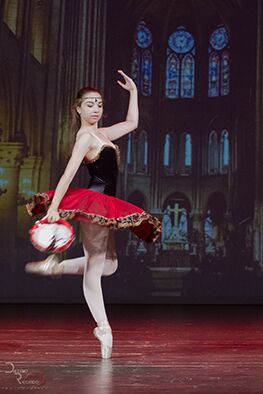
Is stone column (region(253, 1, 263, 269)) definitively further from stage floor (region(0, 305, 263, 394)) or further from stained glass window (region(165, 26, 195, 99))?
stage floor (region(0, 305, 263, 394))

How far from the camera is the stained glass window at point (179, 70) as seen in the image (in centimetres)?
1071

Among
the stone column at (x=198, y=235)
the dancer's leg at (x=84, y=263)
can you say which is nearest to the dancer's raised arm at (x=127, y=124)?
the dancer's leg at (x=84, y=263)

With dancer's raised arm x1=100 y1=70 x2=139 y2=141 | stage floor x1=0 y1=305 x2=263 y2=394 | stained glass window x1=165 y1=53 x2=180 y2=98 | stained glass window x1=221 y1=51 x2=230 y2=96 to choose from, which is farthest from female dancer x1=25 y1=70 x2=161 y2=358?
stained glass window x1=165 y1=53 x2=180 y2=98

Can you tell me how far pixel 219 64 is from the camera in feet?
35.2

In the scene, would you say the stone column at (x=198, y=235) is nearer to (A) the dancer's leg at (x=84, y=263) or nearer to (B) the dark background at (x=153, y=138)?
(B) the dark background at (x=153, y=138)

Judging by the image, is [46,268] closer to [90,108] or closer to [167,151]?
[90,108]

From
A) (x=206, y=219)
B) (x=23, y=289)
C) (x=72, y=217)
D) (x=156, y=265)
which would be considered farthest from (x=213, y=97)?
(x=72, y=217)

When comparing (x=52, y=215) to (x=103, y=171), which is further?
(x=103, y=171)

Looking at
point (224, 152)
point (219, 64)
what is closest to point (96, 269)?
point (224, 152)

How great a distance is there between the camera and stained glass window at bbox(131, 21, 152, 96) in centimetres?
1044

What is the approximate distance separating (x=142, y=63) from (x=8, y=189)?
9.17 ft

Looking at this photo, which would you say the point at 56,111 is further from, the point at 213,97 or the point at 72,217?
the point at 72,217

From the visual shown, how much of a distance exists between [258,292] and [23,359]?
6.94 m

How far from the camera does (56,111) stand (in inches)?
390
